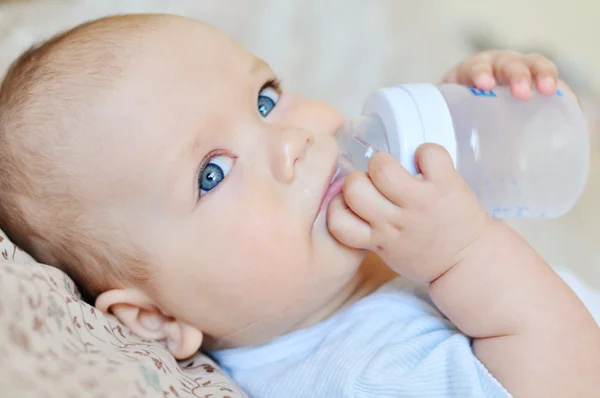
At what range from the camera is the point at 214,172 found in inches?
32.9

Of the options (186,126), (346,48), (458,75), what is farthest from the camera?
(346,48)

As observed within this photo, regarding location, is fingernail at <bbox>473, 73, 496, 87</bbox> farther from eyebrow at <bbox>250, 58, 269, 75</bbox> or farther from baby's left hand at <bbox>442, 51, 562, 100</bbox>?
eyebrow at <bbox>250, 58, 269, 75</bbox>

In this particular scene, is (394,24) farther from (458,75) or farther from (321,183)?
(321,183)

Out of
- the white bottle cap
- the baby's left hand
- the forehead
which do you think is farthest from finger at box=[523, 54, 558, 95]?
the forehead

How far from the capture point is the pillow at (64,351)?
22.2 inches

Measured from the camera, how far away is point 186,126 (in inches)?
31.9

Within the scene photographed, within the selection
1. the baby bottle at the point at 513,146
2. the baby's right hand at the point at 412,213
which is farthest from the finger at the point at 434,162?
the baby bottle at the point at 513,146

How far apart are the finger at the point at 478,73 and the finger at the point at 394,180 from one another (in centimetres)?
28

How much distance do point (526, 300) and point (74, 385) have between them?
539 mm

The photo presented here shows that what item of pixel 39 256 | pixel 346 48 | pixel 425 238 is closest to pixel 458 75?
pixel 425 238

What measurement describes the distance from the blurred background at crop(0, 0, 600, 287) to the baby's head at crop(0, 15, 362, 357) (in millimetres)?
442

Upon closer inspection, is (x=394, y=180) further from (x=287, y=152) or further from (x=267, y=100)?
(x=267, y=100)

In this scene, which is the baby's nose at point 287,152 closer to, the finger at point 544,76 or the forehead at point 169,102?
the forehead at point 169,102

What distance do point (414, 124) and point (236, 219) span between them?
24 cm
